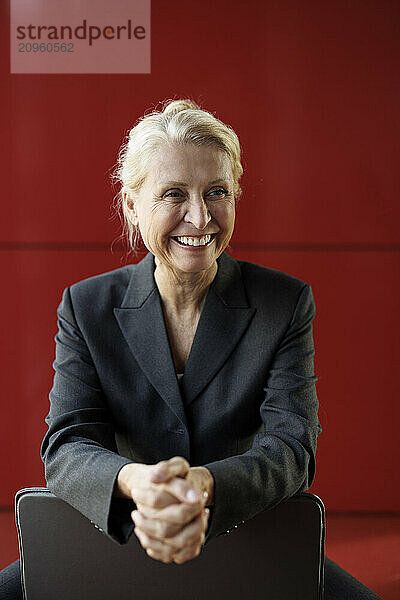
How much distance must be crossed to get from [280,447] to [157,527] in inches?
12.1

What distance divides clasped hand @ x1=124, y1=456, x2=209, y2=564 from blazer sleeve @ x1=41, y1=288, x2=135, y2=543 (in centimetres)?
4


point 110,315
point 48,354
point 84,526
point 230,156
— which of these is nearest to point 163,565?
point 84,526

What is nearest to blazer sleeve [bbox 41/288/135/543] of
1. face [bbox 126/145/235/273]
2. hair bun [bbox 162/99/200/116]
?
face [bbox 126/145/235/273]

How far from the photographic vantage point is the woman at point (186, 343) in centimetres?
118

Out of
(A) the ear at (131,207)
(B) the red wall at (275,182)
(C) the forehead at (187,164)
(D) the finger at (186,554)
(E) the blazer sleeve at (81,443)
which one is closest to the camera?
(D) the finger at (186,554)

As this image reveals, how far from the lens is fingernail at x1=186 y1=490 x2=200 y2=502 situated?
0.89 metres

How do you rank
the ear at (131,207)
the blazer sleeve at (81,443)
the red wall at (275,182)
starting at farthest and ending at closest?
the red wall at (275,182) < the ear at (131,207) < the blazer sleeve at (81,443)

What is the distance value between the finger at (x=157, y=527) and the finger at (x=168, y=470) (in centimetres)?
5

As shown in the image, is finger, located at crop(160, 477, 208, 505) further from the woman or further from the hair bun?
the hair bun

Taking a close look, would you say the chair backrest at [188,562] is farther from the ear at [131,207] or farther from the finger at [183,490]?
the ear at [131,207]

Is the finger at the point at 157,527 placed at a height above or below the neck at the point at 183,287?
below

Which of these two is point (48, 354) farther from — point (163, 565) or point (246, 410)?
point (163, 565)

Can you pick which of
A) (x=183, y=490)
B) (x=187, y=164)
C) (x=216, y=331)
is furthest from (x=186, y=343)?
(x=183, y=490)

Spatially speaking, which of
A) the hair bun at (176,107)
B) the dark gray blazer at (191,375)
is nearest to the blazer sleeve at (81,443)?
the dark gray blazer at (191,375)
